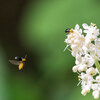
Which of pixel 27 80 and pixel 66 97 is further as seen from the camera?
pixel 27 80

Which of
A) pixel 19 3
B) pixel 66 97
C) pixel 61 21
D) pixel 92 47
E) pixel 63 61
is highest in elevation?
pixel 19 3

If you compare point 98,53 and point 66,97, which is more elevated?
point 98,53

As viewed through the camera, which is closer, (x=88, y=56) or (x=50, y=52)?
(x=88, y=56)

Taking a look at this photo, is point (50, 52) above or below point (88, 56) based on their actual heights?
below

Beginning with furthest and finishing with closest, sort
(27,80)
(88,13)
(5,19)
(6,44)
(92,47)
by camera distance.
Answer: (5,19) → (6,44) → (27,80) → (88,13) → (92,47)

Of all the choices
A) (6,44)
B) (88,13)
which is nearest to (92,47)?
(88,13)

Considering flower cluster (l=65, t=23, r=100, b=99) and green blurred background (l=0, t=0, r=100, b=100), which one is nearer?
flower cluster (l=65, t=23, r=100, b=99)

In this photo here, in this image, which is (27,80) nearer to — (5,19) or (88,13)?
(88,13)

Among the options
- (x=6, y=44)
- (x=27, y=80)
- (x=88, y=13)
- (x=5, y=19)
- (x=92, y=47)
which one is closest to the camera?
(x=92, y=47)

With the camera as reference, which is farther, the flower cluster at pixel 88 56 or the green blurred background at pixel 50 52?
the green blurred background at pixel 50 52

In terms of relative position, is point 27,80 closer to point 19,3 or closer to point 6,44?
point 6,44
